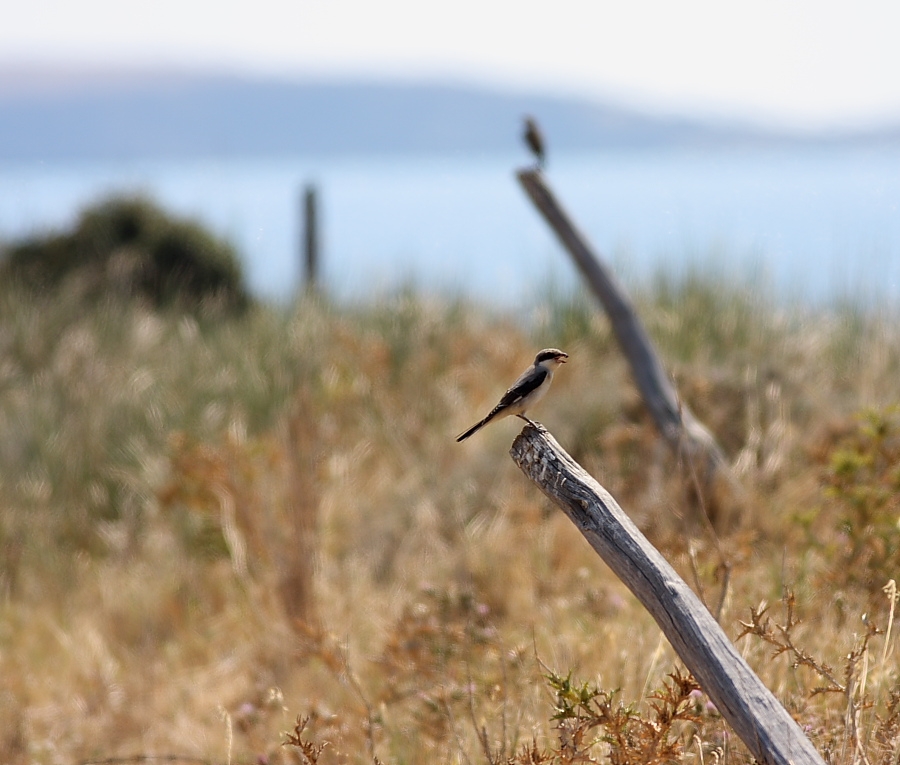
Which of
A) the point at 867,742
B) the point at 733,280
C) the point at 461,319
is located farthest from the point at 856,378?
the point at 867,742

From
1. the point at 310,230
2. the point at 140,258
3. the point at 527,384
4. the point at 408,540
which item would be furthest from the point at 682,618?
the point at 310,230

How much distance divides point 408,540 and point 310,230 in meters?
6.96

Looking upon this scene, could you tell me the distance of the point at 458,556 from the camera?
5707mm

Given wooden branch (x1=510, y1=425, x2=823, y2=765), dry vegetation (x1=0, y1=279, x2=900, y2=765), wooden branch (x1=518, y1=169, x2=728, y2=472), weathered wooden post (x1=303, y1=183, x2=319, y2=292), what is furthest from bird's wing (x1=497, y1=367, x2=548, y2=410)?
weathered wooden post (x1=303, y1=183, x2=319, y2=292)

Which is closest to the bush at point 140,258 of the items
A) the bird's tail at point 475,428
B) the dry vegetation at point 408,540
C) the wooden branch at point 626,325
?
the dry vegetation at point 408,540

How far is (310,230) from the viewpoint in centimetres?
1264

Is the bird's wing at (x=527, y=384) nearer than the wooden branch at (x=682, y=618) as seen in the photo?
No

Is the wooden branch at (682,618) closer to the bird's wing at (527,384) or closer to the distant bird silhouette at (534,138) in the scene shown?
the bird's wing at (527,384)

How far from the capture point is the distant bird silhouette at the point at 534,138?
527 centimetres

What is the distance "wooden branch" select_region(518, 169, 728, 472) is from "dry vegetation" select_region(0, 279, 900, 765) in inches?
13.7

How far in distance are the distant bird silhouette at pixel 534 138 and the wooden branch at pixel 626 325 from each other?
146 mm

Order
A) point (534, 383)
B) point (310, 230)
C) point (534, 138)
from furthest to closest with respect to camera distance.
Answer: point (310, 230) → point (534, 138) → point (534, 383)

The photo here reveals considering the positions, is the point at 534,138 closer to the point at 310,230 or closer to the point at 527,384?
the point at 527,384

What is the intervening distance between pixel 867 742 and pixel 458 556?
2970 mm
